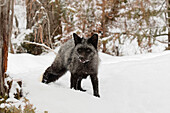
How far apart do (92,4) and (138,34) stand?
322 cm

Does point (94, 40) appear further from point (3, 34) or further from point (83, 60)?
point (3, 34)

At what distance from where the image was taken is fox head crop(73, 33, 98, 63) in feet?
12.3

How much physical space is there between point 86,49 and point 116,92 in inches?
37.7

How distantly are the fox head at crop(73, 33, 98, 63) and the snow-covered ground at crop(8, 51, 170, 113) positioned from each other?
2.08 ft

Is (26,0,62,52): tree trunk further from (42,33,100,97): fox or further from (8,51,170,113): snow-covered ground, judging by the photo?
(42,33,100,97): fox

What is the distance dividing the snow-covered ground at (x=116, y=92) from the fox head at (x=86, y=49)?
633 millimetres

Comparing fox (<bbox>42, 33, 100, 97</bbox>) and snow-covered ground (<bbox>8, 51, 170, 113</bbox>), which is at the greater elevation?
fox (<bbox>42, 33, 100, 97</bbox>)

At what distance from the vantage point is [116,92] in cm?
385

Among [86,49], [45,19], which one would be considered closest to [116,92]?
[86,49]

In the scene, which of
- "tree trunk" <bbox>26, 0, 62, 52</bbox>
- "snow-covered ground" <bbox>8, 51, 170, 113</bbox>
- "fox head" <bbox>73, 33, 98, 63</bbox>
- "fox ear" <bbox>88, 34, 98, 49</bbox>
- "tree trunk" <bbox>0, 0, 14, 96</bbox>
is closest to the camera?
"tree trunk" <bbox>0, 0, 14, 96</bbox>

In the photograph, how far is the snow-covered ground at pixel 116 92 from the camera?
2693mm

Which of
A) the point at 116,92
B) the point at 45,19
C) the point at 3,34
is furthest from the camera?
the point at 45,19

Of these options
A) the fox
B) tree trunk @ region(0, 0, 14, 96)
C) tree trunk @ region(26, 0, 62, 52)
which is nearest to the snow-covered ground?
the fox

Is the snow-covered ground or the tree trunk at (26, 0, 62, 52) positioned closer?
the snow-covered ground
